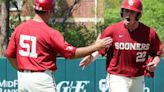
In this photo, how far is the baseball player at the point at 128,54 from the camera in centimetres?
753

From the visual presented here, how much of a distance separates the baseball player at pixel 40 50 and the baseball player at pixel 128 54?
121 centimetres

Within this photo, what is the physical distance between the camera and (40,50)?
6223mm

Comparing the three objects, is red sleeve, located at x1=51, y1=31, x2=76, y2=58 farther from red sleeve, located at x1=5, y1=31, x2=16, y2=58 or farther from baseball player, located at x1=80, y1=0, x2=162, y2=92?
baseball player, located at x1=80, y1=0, x2=162, y2=92

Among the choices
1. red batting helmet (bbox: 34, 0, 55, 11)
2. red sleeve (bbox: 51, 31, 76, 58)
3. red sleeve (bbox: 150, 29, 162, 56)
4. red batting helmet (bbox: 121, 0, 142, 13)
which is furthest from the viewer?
red sleeve (bbox: 150, 29, 162, 56)

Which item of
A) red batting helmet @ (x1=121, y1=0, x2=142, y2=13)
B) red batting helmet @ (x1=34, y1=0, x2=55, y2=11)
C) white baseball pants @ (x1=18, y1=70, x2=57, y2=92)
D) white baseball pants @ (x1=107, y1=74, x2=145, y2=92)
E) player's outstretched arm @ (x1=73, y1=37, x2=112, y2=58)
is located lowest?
white baseball pants @ (x1=107, y1=74, x2=145, y2=92)

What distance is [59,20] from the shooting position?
119 feet

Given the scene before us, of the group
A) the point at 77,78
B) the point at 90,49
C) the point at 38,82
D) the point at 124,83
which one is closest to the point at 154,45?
the point at 124,83

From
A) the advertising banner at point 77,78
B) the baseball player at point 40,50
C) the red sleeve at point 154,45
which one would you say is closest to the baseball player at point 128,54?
the red sleeve at point 154,45

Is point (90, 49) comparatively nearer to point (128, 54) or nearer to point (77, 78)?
point (128, 54)

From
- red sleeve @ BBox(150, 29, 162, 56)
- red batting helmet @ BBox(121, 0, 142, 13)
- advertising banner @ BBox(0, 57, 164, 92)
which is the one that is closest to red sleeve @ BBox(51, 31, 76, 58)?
Result: red batting helmet @ BBox(121, 0, 142, 13)

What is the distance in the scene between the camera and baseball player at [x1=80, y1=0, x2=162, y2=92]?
7.53 m

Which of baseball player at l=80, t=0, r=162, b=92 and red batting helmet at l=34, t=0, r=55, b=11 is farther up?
red batting helmet at l=34, t=0, r=55, b=11

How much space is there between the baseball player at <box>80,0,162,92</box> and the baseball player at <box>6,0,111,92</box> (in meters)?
1.21

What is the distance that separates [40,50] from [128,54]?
175cm
